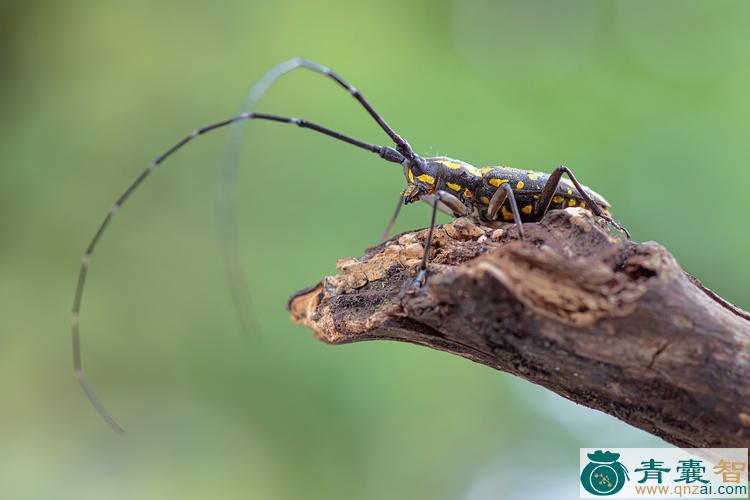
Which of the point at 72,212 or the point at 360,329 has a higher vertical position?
the point at 72,212

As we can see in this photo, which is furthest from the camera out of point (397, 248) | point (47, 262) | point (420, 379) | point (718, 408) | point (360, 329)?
point (47, 262)

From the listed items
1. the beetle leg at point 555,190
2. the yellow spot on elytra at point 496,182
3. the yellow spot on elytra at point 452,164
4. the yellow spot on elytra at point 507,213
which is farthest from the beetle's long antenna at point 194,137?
the beetle leg at point 555,190

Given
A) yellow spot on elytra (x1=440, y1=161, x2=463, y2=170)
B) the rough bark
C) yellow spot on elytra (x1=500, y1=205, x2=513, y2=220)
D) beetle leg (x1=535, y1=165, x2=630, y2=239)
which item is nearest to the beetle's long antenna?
yellow spot on elytra (x1=440, y1=161, x2=463, y2=170)

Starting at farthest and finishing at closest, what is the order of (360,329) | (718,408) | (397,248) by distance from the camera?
1. (397,248)
2. (360,329)
3. (718,408)

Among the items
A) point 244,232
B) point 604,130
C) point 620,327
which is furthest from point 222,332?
point 620,327

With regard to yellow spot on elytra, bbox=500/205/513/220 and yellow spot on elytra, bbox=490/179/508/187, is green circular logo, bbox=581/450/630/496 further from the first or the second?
yellow spot on elytra, bbox=490/179/508/187

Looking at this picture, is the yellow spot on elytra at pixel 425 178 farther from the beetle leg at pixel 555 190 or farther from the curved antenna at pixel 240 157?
the beetle leg at pixel 555 190

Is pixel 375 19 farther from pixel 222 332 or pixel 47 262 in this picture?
pixel 47 262
